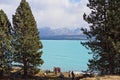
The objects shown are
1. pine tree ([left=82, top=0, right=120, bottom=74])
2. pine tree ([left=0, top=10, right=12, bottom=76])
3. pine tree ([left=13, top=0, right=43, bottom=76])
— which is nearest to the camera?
pine tree ([left=82, top=0, right=120, bottom=74])

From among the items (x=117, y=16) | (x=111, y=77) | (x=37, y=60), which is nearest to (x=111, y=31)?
(x=117, y=16)

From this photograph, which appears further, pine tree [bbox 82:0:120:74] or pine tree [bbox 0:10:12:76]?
pine tree [bbox 0:10:12:76]

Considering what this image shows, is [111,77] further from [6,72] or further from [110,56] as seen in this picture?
[6,72]

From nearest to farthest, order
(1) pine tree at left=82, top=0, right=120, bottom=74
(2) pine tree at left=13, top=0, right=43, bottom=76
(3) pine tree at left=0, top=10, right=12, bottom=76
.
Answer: (1) pine tree at left=82, top=0, right=120, bottom=74 < (3) pine tree at left=0, top=10, right=12, bottom=76 < (2) pine tree at left=13, top=0, right=43, bottom=76

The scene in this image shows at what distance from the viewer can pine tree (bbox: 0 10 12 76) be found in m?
59.9

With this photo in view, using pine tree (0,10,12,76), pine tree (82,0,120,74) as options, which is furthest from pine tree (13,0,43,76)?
pine tree (82,0,120,74)

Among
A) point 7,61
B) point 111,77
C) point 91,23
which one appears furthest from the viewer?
point 7,61

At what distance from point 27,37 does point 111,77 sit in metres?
24.8

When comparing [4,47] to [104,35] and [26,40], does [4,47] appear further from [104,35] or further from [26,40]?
[104,35]

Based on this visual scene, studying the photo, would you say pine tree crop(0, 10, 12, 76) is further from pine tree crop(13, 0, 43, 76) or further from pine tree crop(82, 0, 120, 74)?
pine tree crop(82, 0, 120, 74)

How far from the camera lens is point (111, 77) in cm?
3972

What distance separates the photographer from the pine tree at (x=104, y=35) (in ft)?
152

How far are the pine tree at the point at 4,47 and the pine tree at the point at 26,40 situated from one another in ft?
4.08

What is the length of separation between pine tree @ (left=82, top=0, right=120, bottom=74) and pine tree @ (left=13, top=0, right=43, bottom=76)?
14480 mm
